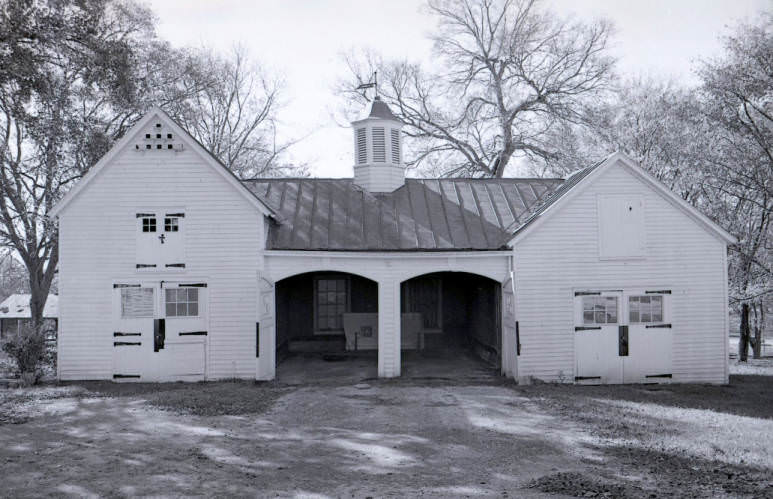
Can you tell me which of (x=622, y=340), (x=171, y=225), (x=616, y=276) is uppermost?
(x=171, y=225)

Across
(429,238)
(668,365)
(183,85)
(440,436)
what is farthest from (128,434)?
(183,85)

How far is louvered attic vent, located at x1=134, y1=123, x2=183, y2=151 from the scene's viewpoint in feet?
50.8

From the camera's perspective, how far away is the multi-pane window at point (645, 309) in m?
15.8

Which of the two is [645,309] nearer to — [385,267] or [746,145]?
[385,267]

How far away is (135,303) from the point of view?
607 inches

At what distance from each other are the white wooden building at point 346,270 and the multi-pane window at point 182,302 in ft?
0.11

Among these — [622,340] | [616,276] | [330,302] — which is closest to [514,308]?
[616,276]

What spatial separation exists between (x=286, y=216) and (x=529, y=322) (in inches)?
260

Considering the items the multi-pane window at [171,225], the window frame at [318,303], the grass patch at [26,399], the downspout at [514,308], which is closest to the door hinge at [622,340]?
the downspout at [514,308]

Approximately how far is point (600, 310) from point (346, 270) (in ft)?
20.1

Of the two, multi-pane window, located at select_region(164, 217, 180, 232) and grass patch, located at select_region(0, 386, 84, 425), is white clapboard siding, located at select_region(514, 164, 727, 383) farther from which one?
grass patch, located at select_region(0, 386, 84, 425)

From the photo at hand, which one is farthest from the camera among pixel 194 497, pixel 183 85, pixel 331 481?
pixel 183 85

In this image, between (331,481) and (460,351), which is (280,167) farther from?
(331,481)

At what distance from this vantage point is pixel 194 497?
764cm
